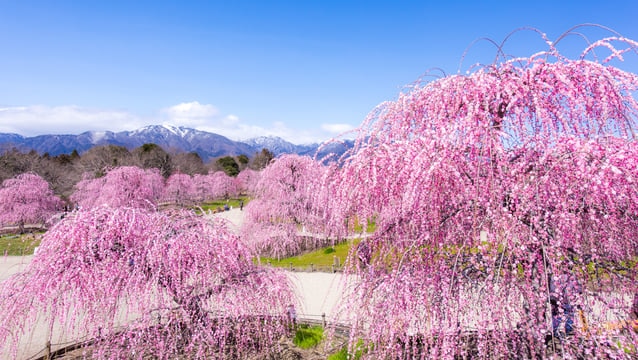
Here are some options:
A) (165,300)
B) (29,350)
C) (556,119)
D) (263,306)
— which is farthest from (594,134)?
(29,350)

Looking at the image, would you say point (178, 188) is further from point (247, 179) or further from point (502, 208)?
point (502, 208)

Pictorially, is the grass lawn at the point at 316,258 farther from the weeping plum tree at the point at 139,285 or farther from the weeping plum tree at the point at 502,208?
the weeping plum tree at the point at 502,208

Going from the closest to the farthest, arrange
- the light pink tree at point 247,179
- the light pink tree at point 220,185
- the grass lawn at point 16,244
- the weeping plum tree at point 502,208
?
the weeping plum tree at point 502,208 → the grass lawn at point 16,244 → the light pink tree at point 247,179 → the light pink tree at point 220,185

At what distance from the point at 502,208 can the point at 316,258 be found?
15.6m

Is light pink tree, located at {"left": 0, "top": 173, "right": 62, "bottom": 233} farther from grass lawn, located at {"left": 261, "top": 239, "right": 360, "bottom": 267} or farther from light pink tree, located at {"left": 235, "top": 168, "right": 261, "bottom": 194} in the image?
grass lawn, located at {"left": 261, "top": 239, "right": 360, "bottom": 267}

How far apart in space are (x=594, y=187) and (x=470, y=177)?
1.09 meters

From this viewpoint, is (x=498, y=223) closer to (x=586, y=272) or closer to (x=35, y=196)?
(x=586, y=272)

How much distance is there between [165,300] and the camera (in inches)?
244

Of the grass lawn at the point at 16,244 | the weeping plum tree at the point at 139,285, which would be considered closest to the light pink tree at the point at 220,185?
the grass lawn at the point at 16,244

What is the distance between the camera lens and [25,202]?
25062 mm

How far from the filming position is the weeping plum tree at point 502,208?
3551 mm

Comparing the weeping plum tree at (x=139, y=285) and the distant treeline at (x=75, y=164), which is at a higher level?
the distant treeline at (x=75, y=164)

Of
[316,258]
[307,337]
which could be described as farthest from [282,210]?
[307,337]

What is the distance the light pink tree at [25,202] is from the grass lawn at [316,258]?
17589mm
